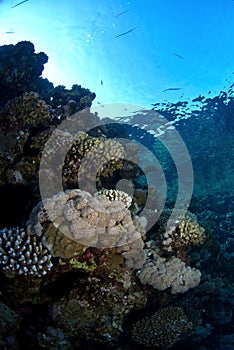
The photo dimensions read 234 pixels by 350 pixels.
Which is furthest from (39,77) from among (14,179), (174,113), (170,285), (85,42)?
(170,285)

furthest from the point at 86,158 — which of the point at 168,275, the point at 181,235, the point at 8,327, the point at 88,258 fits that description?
the point at 8,327

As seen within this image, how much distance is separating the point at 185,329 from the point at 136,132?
50.1 ft

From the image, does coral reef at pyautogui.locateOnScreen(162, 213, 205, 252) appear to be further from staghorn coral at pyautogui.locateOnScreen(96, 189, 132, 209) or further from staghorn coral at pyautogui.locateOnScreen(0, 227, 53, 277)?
staghorn coral at pyautogui.locateOnScreen(0, 227, 53, 277)

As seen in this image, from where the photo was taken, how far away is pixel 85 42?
1683 centimetres

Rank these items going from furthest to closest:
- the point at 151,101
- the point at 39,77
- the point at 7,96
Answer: the point at 151,101 → the point at 39,77 → the point at 7,96

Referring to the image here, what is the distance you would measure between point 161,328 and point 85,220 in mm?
3694

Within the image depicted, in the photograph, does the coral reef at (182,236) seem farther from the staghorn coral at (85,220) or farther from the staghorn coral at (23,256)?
the staghorn coral at (23,256)

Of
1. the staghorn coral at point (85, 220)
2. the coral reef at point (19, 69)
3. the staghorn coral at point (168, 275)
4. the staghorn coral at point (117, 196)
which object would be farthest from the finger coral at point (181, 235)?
the coral reef at point (19, 69)

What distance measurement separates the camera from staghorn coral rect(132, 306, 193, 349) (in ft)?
22.1

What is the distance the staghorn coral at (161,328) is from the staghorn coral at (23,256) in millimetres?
2975

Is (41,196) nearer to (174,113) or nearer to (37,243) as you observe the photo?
(37,243)

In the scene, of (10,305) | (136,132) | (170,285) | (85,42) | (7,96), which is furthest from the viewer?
(136,132)

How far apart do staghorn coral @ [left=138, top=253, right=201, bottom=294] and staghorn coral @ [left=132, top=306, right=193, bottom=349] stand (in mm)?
694

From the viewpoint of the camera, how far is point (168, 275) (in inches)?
259
